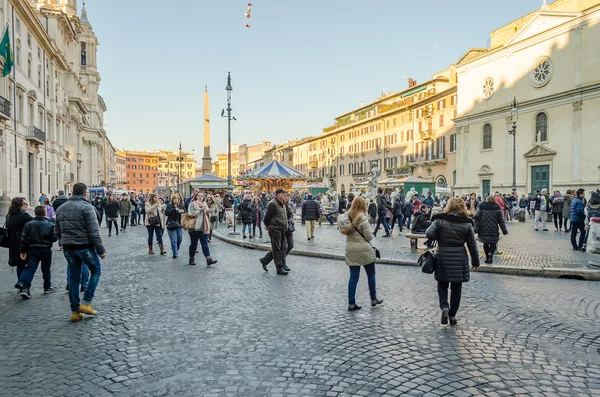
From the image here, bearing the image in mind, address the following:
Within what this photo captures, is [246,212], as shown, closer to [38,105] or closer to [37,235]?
[37,235]

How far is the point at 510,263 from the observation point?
33.4ft

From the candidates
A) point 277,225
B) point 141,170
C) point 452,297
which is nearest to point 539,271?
point 452,297

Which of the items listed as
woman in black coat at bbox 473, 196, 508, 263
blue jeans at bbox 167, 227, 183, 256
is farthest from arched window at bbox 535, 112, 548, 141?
blue jeans at bbox 167, 227, 183, 256

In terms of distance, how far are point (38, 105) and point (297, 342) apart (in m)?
38.8

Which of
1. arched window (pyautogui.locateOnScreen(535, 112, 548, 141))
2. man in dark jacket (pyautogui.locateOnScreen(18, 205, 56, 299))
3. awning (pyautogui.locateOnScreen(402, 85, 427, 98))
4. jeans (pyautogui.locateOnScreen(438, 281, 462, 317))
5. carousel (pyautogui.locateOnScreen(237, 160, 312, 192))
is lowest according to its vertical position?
jeans (pyautogui.locateOnScreen(438, 281, 462, 317))

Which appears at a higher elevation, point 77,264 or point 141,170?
point 141,170

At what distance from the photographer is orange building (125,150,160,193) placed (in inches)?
6058

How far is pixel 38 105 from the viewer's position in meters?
36.5

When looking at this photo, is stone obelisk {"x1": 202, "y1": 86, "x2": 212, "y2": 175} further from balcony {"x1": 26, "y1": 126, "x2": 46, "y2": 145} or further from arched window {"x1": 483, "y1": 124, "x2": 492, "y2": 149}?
arched window {"x1": 483, "y1": 124, "x2": 492, "y2": 149}

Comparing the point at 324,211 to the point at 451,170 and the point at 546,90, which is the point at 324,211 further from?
the point at 451,170

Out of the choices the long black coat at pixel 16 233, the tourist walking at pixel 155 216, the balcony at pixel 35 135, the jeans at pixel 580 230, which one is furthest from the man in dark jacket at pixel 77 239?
the balcony at pixel 35 135

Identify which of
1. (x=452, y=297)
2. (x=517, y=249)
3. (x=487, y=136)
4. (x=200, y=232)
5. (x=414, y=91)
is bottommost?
(x=517, y=249)

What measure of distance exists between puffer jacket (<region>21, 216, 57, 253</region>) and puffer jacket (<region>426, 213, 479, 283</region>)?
5.63 m

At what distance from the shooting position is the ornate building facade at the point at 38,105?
29047 millimetres
